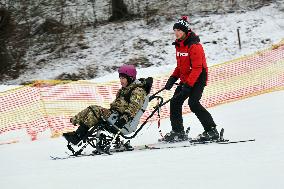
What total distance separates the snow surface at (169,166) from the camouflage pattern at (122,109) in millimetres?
518

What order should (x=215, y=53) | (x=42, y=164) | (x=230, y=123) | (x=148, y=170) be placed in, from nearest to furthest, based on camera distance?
1. (x=148, y=170)
2. (x=42, y=164)
3. (x=230, y=123)
4. (x=215, y=53)

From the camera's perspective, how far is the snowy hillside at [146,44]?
76.1 feet

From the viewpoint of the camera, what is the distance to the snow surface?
5414 mm

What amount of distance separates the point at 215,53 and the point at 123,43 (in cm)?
399

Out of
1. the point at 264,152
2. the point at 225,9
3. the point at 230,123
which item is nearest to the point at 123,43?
the point at 225,9

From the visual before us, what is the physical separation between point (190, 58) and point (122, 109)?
119 centimetres

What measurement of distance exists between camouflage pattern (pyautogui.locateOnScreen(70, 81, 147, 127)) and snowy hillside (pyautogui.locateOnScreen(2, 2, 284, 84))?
14185 mm

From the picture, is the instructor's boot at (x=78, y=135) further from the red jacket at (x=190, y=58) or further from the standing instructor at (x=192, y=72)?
the red jacket at (x=190, y=58)

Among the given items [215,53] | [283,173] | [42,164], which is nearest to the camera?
[283,173]

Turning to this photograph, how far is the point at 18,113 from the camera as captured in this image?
12.9 meters

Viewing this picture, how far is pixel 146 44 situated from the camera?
2453 centimetres

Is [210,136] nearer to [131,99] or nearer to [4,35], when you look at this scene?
[131,99]

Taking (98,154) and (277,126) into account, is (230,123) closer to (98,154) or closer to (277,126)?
(277,126)

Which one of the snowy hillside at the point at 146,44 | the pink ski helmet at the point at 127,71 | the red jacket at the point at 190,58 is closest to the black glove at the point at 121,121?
the pink ski helmet at the point at 127,71
